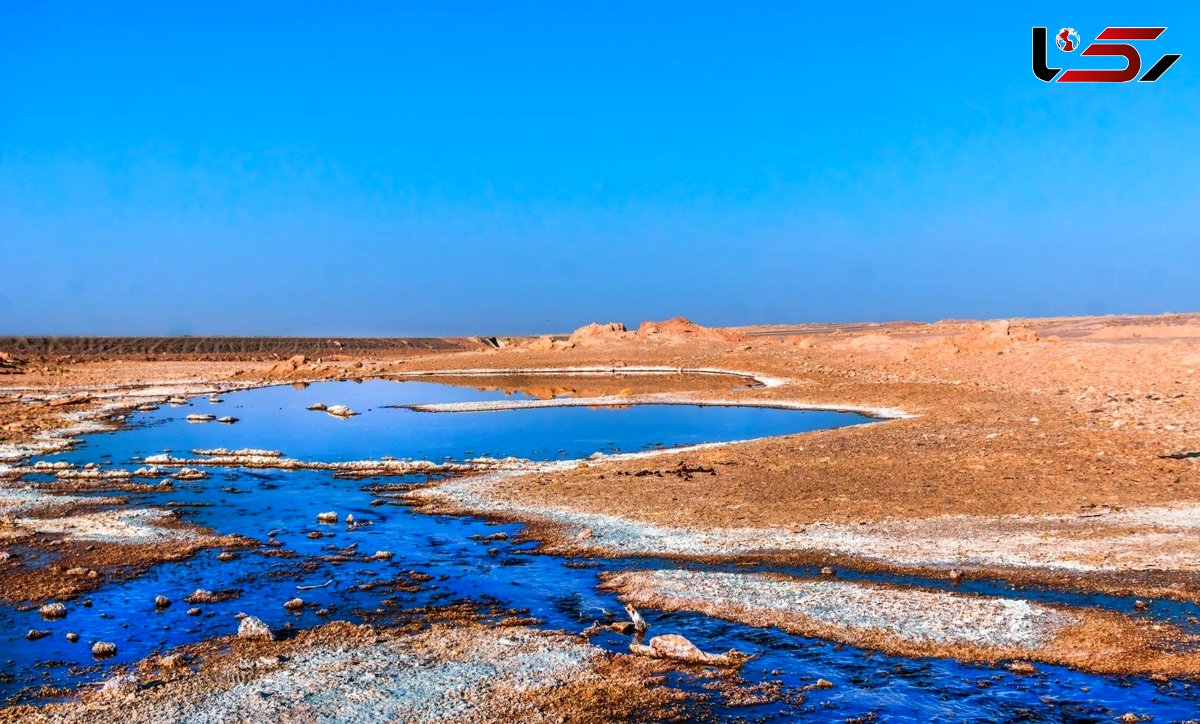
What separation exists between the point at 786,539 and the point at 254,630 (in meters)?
6.54

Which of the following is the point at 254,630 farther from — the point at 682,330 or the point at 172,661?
the point at 682,330

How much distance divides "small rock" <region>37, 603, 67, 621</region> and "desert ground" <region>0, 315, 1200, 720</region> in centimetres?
55

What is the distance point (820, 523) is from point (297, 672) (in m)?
7.47

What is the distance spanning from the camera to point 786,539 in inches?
472

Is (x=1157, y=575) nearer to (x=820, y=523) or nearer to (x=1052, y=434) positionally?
(x=820, y=523)

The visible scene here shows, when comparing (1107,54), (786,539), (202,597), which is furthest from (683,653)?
(1107,54)

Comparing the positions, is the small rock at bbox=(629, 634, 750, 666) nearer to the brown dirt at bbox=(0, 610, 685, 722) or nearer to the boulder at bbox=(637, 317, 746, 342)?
the brown dirt at bbox=(0, 610, 685, 722)

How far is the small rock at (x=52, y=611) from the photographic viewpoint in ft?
30.7

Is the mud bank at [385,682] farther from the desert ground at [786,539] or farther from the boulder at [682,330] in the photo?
the boulder at [682,330]

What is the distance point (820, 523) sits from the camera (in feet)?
41.8

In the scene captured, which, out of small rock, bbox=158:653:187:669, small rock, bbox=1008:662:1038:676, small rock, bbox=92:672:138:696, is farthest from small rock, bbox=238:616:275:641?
small rock, bbox=1008:662:1038:676

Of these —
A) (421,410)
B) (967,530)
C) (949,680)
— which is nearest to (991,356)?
(421,410)

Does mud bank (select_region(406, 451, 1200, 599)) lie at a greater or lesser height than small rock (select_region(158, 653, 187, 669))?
greater

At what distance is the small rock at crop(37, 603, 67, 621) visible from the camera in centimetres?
935
